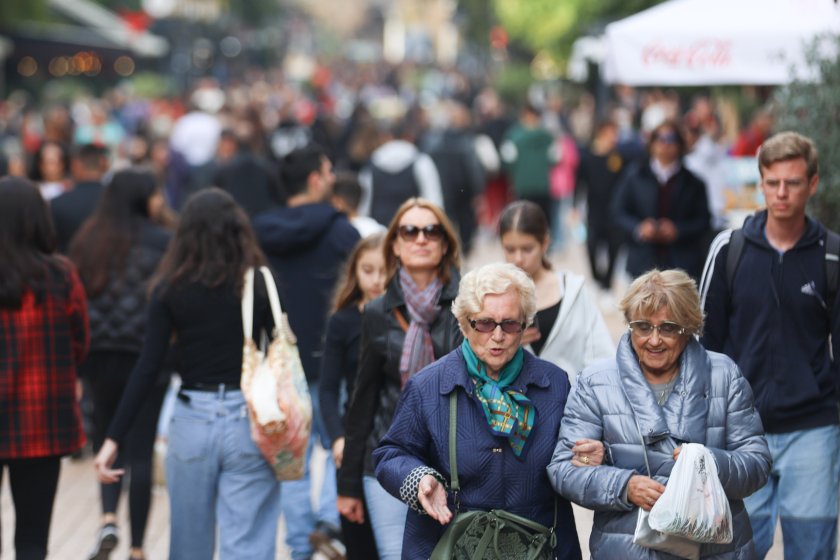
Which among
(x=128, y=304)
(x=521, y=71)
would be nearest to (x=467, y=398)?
(x=128, y=304)

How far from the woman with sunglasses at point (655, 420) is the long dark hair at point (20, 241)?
8.69 ft

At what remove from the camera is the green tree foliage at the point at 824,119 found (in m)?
7.35

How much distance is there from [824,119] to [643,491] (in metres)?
3.77

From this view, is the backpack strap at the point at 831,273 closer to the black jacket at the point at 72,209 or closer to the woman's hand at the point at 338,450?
the woman's hand at the point at 338,450

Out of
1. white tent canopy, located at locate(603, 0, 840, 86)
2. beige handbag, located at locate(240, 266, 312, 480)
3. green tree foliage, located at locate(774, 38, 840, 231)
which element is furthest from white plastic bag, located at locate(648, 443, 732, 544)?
white tent canopy, located at locate(603, 0, 840, 86)

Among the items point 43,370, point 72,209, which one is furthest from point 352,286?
point 72,209

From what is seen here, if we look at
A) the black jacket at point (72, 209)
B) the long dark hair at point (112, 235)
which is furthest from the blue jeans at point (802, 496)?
the black jacket at point (72, 209)

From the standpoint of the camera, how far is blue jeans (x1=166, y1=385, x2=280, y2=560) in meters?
5.78

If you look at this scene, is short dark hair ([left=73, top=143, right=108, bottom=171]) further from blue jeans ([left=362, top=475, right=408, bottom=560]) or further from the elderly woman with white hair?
the elderly woman with white hair

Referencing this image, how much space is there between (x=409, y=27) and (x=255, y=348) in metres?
148

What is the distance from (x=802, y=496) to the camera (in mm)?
5312

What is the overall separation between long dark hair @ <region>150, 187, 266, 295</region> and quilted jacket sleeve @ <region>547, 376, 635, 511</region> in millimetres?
1859

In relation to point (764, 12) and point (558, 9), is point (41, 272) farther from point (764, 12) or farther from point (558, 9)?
point (558, 9)

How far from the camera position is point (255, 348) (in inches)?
228
